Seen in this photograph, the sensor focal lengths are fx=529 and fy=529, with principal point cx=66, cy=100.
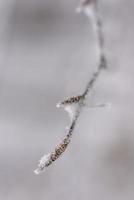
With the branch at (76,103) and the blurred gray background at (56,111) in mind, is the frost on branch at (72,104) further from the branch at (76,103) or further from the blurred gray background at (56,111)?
the blurred gray background at (56,111)

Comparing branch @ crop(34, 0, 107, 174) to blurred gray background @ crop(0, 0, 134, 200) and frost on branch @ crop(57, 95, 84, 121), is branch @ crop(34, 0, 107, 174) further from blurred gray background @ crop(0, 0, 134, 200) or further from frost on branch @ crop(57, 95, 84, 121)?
blurred gray background @ crop(0, 0, 134, 200)

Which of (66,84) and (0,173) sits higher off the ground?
(66,84)

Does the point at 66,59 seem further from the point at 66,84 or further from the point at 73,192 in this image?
the point at 73,192

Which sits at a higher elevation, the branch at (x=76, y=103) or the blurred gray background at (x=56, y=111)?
the branch at (x=76, y=103)

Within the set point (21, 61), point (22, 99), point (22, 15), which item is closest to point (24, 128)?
point (22, 99)

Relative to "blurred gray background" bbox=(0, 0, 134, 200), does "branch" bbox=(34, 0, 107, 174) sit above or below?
above

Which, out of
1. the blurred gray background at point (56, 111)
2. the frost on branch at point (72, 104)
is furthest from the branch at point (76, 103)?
the blurred gray background at point (56, 111)

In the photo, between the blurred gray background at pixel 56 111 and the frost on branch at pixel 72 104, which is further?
the blurred gray background at pixel 56 111

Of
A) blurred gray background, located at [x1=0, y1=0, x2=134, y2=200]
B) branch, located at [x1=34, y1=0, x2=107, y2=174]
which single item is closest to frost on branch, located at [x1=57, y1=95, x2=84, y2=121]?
branch, located at [x1=34, y1=0, x2=107, y2=174]
